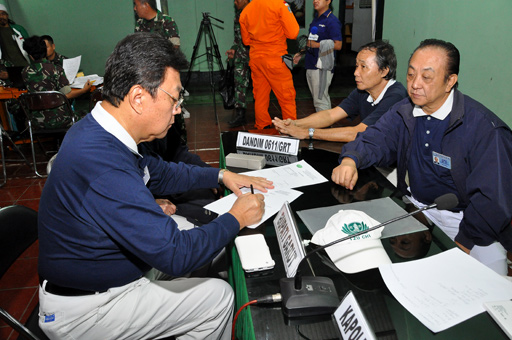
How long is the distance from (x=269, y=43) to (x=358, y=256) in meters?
3.60

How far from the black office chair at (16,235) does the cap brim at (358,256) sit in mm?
1018

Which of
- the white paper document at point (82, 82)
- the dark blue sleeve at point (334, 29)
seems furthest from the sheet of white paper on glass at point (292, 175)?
the white paper document at point (82, 82)

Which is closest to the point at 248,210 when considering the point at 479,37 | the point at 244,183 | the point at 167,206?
the point at 244,183

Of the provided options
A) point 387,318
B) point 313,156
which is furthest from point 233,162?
point 387,318

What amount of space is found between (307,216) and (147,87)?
0.70 meters

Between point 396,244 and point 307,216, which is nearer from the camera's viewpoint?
point 396,244

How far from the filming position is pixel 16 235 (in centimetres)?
A: 130

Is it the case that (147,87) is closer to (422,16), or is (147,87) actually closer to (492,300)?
(492,300)

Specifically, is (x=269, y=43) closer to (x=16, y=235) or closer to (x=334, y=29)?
(x=334, y=29)

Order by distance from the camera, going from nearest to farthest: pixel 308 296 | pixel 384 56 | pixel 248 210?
1. pixel 308 296
2. pixel 248 210
3. pixel 384 56

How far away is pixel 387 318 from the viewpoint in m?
0.85

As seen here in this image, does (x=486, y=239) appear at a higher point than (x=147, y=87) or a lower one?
lower

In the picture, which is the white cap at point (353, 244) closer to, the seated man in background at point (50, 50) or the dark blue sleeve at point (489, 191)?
the dark blue sleeve at point (489, 191)

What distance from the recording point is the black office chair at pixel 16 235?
48.5 inches
